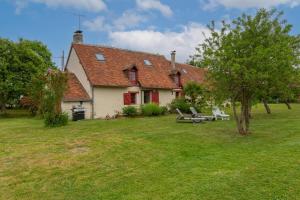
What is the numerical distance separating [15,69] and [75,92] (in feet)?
33.9

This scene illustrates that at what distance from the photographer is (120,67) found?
26.0 m

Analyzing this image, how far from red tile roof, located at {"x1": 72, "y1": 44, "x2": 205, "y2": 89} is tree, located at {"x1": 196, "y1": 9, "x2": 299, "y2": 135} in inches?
341

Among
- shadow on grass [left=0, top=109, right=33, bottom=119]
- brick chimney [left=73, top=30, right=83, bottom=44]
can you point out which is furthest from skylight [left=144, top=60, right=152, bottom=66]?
shadow on grass [left=0, top=109, right=33, bottom=119]

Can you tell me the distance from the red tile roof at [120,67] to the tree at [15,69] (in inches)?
241

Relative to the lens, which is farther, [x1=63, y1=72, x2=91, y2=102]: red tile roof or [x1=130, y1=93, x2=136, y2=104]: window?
[x1=130, y1=93, x2=136, y2=104]: window

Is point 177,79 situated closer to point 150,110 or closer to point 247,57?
point 150,110

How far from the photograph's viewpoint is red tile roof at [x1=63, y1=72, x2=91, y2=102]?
21.7 metres

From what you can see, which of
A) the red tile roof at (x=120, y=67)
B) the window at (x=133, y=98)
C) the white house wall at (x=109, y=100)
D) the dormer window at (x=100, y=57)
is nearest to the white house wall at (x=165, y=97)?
the red tile roof at (x=120, y=67)

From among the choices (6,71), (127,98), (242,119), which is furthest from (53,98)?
(6,71)

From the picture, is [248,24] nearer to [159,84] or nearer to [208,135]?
[208,135]

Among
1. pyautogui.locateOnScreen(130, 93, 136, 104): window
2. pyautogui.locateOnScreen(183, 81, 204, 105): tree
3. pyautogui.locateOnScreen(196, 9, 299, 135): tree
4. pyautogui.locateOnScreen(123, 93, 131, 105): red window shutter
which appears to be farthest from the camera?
pyautogui.locateOnScreen(183, 81, 204, 105): tree

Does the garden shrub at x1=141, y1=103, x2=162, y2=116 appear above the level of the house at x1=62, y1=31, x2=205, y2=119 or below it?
below

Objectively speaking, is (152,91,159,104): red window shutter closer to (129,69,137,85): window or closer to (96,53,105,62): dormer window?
(129,69,137,85): window

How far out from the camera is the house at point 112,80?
75.2 ft
